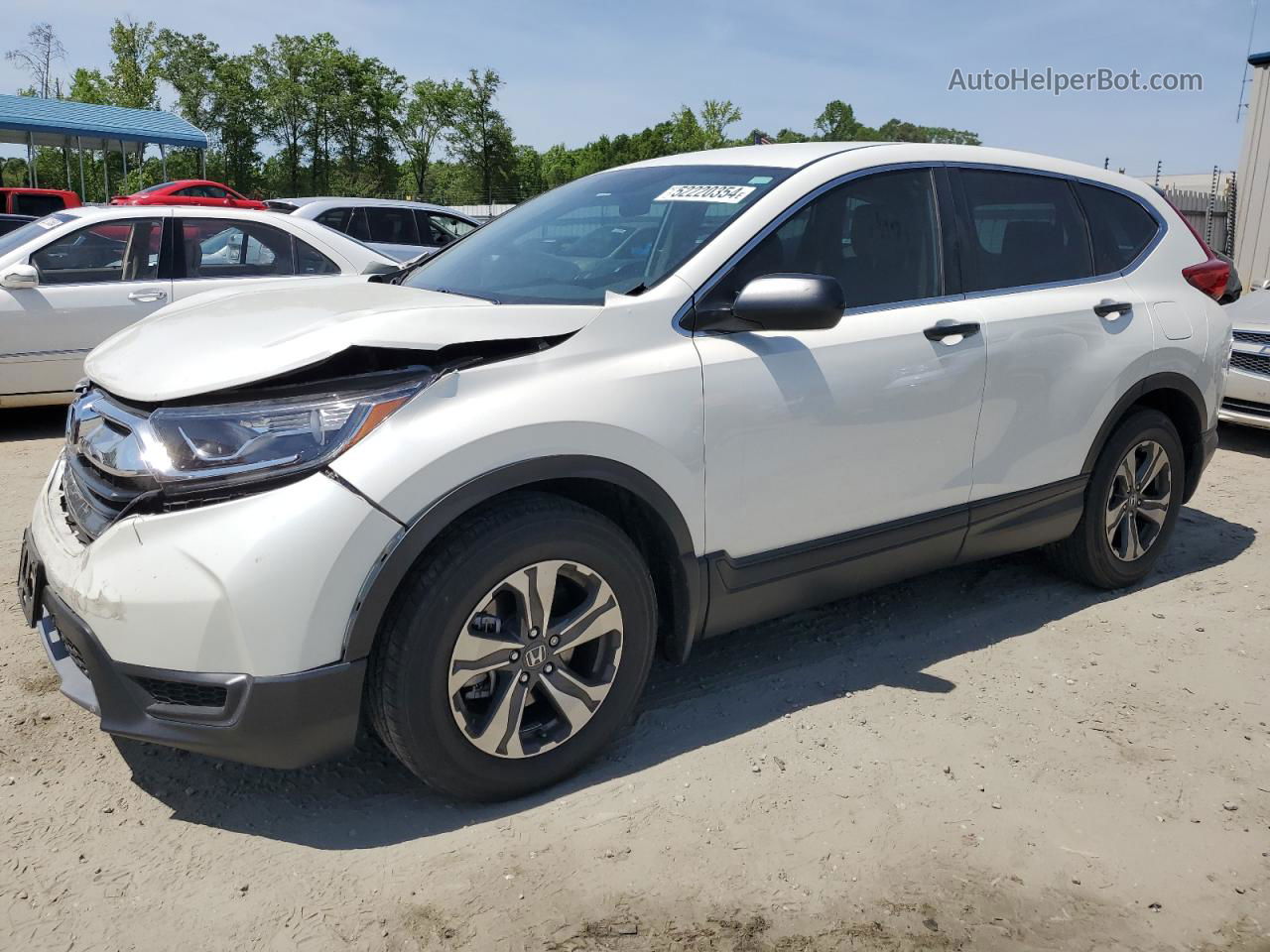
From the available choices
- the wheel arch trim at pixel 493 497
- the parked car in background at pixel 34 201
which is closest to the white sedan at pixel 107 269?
the wheel arch trim at pixel 493 497

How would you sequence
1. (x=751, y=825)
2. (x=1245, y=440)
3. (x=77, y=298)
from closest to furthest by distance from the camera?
1. (x=751, y=825)
2. (x=77, y=298)
3. (x=1245, y=440)

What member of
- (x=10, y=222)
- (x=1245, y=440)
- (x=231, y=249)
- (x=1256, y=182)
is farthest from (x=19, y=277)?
(x=1256, y=182)

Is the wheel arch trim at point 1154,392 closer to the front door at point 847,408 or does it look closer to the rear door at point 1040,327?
the rear door at point 1040,327

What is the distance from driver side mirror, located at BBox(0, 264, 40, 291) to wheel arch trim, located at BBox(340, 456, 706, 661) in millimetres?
5494

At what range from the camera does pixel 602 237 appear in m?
3.38

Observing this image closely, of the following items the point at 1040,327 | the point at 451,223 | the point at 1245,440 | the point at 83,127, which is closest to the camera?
the point at 1040,327

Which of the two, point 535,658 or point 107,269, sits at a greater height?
point 107,269

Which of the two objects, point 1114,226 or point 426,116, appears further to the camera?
point 426,116

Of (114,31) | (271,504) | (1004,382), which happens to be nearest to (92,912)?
(271,504)

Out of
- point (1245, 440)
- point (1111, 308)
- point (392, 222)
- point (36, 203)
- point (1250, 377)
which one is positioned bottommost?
point (1245, 440)

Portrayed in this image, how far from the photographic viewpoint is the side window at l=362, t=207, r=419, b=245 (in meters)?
12.8

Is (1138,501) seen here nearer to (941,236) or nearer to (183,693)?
(941,236)

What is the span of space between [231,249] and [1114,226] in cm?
577

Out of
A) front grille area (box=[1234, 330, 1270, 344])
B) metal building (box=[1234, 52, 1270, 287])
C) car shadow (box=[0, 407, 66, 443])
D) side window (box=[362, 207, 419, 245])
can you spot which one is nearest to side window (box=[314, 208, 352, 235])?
side window (box=[362, 207, 419, 245])
